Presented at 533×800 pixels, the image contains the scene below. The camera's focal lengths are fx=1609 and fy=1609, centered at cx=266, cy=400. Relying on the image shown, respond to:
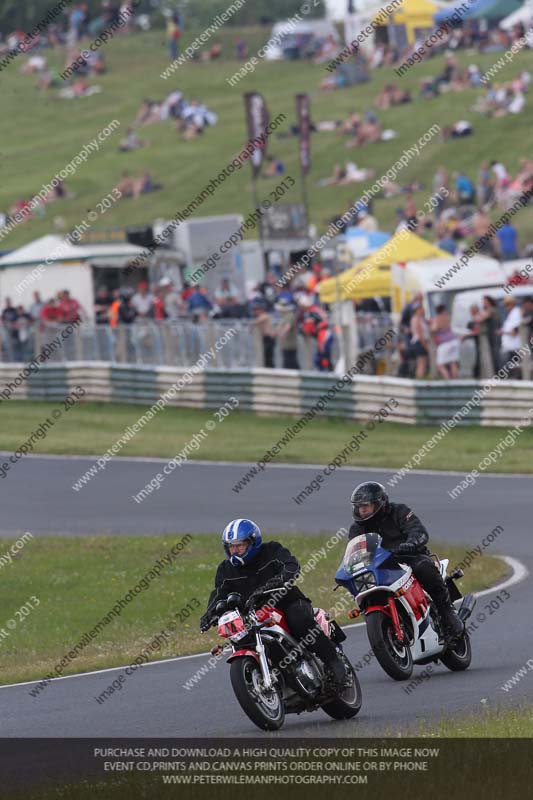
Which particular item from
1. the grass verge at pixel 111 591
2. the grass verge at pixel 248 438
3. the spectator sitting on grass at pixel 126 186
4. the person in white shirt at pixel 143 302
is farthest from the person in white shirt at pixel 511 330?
the spectator sitting on grass at pixel 126 186

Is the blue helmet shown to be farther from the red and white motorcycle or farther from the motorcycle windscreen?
the motorcycle windscreen

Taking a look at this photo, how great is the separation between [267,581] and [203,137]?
60.6 m

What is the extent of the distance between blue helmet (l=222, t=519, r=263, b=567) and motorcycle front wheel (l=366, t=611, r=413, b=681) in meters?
1.13

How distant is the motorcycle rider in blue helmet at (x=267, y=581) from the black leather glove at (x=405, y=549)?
1.12 meters

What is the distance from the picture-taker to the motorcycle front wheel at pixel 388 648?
1061 cm

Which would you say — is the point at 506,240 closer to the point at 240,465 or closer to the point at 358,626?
the point at 240,465

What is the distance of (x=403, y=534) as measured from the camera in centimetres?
1105

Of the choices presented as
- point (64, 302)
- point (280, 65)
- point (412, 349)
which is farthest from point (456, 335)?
point (280, 65)

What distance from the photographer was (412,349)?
27.4 metres

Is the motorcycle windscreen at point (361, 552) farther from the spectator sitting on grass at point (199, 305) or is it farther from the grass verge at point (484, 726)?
the spectator sitting on grass at point (199, 305)

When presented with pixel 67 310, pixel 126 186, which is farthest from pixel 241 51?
pixel 67 310

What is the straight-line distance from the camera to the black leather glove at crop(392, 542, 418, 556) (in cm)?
1081

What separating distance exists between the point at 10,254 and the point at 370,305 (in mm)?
11499

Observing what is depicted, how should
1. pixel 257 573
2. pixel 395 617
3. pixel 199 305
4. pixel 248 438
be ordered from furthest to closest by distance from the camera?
pixel 199 305 < pixel 248 438 < pixel 395 617 < pixel 257 573
